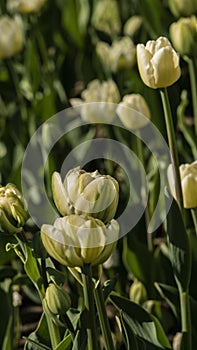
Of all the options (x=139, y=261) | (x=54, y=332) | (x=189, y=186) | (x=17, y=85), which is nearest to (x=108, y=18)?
(x=17, y=85)

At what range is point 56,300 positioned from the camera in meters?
0.95

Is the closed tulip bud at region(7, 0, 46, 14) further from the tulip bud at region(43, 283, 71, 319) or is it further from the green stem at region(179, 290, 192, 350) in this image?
the tulip bud at region(43, 283, 71, 319)

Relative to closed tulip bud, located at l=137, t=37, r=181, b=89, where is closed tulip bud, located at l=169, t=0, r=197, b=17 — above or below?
above

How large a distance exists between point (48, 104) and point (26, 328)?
52 centimetres

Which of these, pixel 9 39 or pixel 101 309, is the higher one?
pixel 9 39

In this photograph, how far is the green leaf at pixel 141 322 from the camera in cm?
115

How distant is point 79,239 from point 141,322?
1.11ft

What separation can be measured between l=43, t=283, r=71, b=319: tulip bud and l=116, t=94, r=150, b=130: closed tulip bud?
53 centimetres

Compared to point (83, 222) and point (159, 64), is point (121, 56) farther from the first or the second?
point (83, 222)

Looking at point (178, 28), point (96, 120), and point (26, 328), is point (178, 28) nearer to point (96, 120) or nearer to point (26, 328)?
point (96, 120)

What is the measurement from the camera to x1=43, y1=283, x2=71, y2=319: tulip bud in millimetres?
952

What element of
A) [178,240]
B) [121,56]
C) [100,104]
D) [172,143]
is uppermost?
Result: [121,56]

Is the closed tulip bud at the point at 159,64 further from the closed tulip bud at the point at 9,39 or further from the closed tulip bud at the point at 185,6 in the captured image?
the closed tulip bud at the point at 9,39

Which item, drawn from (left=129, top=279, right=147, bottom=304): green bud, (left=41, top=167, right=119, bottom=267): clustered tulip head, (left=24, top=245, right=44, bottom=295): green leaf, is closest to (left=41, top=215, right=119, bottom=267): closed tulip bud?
(left=41, top=167, right=119, bottom=267): clustered tulip head
